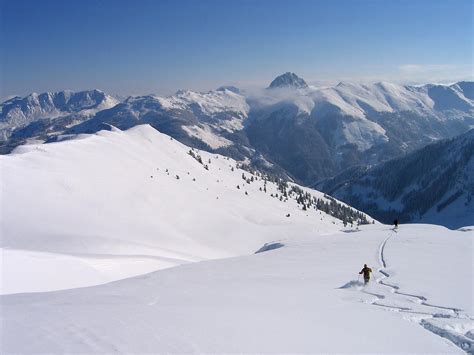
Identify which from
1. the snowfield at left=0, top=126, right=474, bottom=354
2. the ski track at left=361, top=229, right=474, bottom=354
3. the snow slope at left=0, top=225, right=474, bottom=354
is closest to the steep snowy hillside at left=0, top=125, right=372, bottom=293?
the snowfield at left=0, top=126, right=474, bottom=354

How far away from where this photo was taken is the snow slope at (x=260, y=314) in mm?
11758

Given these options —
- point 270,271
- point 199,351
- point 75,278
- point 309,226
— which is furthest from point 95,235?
point 309,226

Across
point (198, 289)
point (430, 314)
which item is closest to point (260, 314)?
point (198, 289)

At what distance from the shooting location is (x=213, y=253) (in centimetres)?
6444

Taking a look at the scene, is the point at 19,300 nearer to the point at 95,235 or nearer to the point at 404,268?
the point at 404,268

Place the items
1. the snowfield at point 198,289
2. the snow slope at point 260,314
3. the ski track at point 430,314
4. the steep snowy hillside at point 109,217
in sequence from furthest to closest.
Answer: the steep snowy hillside at point 109,217 < the ski track at point 430,314 < the snowfield at point 198,289 < the snow slope at point 260,314

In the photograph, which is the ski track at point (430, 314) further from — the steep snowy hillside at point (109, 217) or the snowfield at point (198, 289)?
the steep snowy hillside at point (109, 217)

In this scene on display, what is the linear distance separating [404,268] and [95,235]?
132 feet

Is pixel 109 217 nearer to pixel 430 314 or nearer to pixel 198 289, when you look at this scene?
pixel 198 289

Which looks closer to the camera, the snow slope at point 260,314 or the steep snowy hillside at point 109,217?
the snow slope at point 260,314

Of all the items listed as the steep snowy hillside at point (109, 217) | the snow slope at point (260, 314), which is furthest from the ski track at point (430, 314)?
the steep snowy hillside at point (109, 217)

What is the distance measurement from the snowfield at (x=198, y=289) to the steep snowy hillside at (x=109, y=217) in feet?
0.91

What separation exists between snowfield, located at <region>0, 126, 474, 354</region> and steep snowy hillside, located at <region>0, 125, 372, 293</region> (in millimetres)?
278

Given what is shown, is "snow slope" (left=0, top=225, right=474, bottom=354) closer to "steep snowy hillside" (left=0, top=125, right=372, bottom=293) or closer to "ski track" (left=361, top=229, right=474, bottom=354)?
"ski track" (left=361, top=229, right=474, bottom=354)
